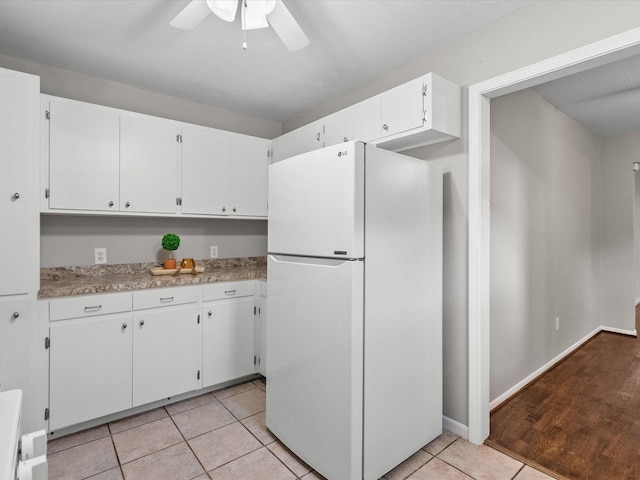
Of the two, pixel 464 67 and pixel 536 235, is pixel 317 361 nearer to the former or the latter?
pixel 464 67

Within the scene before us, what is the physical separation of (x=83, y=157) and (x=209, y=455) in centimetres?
207

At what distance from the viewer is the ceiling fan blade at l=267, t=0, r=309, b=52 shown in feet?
5.41

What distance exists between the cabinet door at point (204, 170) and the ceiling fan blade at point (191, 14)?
120cm

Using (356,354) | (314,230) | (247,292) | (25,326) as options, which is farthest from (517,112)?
(25,326)

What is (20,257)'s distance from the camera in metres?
2.03

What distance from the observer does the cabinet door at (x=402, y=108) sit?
2051 millimetres

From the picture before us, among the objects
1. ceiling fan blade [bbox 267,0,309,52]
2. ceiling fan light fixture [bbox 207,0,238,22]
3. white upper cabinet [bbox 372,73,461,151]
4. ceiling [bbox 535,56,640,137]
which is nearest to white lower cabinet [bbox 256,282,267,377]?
white upper cabinet [bbox 372,73,461,151]

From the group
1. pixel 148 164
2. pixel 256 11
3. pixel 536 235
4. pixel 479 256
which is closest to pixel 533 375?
pixel 536 235

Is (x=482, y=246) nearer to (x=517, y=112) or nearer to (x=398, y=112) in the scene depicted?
(x=398, y=112)

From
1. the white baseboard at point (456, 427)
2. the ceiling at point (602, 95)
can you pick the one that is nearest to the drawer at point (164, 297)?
the white baseboard at point (456, 427)

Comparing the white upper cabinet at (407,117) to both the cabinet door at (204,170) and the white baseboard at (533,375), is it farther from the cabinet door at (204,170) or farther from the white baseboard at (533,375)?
the white baseboard at (533,375)

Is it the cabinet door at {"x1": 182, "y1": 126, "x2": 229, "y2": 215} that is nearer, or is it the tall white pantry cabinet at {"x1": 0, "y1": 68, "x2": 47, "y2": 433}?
the tall white pantry cabinet at {"x1": 0, "y1": 68, "x2": 47, "y2": 433}

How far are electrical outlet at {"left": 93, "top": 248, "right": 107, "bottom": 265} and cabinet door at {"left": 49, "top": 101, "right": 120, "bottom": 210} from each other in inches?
18.5

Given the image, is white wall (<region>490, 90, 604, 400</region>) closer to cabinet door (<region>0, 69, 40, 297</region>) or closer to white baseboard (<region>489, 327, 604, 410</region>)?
white baseboard (<region>489, 327, 604, 410</region>)
